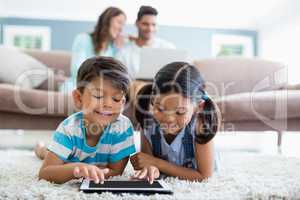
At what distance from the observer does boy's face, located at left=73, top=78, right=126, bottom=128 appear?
0.92m

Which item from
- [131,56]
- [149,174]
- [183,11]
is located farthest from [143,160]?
[183,11]

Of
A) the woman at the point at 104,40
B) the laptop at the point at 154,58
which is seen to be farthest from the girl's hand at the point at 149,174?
the woman at the point at 104,40

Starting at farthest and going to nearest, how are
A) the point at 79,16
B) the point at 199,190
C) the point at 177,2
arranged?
the point at 79,16 → the point at 177,2 → the point at 199,190

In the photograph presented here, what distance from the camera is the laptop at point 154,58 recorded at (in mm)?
1851

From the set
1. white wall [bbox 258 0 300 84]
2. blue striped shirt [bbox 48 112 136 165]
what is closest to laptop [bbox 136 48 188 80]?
blue striped shirt [bbox 48 112 136 165]

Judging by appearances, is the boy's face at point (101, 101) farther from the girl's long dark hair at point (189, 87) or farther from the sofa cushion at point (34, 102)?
the sofa cushion at point (34, 102)

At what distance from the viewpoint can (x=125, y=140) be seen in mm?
1019

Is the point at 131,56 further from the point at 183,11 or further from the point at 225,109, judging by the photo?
the point at 183,11

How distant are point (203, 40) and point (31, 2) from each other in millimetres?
2048

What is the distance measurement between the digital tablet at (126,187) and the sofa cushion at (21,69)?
132 centimetres

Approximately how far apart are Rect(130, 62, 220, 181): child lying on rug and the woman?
3.55 ft

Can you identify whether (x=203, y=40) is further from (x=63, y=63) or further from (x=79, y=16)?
(x=63, y=63)

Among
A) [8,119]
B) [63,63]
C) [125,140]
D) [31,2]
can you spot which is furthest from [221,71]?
[31,2]

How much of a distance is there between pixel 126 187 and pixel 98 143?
9.0 inches
